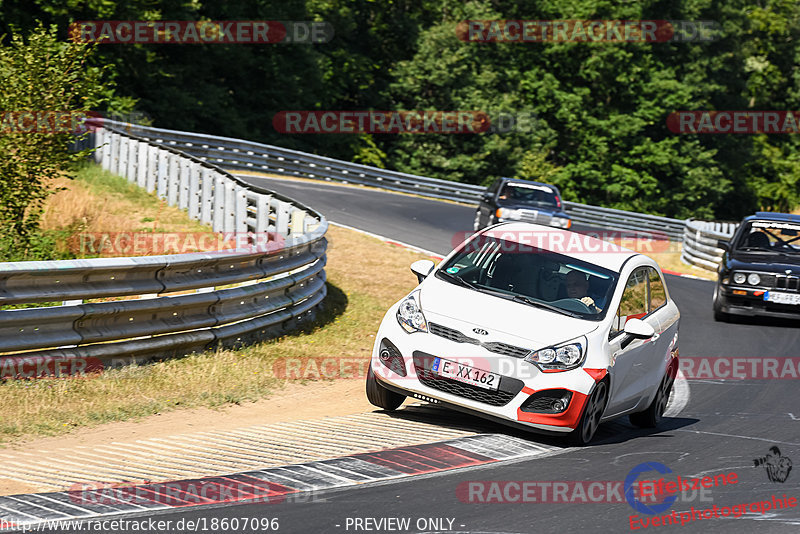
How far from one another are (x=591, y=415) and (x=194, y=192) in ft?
43.8

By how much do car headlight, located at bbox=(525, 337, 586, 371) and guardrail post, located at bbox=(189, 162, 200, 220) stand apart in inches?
513

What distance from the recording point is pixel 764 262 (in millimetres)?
16266

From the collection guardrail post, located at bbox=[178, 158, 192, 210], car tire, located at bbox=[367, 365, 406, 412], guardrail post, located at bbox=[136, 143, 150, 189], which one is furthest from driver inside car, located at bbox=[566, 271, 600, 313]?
guardrail post, located at bbox=[136, 143, 150, 189]

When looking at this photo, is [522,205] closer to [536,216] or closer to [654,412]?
[536,216]

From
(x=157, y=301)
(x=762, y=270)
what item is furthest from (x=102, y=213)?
(x=762, y=270)

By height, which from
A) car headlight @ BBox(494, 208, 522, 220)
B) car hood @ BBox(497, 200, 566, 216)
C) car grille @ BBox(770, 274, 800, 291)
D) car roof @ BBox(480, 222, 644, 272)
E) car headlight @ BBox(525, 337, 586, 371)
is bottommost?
car grille @ BBox(770, 274, 800, 291)

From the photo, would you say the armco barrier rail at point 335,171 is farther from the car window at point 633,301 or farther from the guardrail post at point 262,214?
the car window at point 633,301

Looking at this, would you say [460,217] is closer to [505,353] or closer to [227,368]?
[227,368]

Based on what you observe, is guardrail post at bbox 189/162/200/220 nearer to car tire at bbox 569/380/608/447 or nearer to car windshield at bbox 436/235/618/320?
car windshield at bbox 436/235/618/320

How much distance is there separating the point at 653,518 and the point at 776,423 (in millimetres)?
4203

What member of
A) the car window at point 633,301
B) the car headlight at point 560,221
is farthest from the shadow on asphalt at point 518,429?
the car headlight at point 560,221

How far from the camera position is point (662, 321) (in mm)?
9156

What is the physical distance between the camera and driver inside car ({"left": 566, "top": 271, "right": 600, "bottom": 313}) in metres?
8.41

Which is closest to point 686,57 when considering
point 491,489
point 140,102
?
point 140,102
